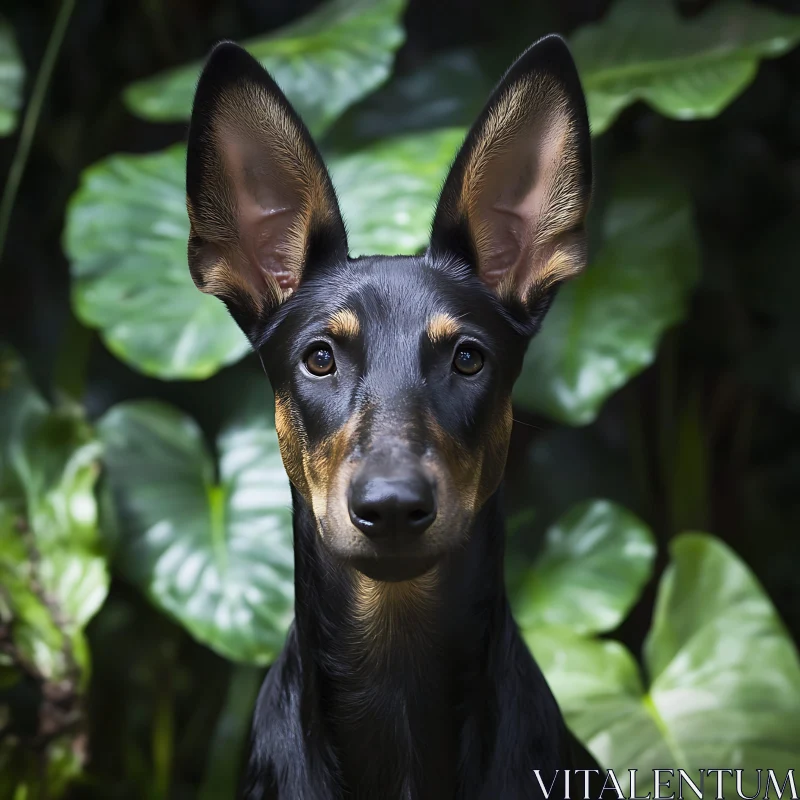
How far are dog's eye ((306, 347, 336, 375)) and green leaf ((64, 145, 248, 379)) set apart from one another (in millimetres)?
683

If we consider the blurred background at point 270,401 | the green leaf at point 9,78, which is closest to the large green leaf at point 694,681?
the blurred background at point 270,401

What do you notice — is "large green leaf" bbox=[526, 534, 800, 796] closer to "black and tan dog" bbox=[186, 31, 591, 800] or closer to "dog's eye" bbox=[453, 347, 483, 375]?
"black and tan dog" bbox=[186, 31, 591, 800]

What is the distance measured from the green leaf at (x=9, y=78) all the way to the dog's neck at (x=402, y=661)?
1253 mm

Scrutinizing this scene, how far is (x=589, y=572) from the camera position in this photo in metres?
1.91

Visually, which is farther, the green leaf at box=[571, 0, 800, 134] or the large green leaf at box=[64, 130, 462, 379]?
the green leaf at box=[571, 0, 800, 134]

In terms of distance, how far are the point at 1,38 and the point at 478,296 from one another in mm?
1420

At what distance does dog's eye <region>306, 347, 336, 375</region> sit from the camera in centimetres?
104

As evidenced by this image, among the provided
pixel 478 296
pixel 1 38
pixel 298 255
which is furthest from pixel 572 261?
pixel 1 38

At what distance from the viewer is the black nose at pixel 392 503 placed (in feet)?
2.84

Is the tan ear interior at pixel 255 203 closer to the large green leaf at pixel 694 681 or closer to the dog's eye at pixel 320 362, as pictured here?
the dog's eye at pixel 320 362

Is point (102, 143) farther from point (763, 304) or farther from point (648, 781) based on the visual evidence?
point (648, 781)

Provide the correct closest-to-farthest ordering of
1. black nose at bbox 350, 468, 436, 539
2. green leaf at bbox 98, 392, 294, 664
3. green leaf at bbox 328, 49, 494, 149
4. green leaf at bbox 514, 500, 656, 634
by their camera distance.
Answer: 1. black nose at bbox 350, 468, 436, 539
2. green leaf at bbox 98, 392, 294, 664
3. green leaf at bbox 514, 500, 656, 634
4. green leaf at bbox 328, 49, 494, 149

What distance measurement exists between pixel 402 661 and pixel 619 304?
112 centimetres

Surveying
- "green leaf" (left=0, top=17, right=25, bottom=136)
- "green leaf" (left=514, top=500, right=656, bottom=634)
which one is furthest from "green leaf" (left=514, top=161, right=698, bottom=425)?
"green leaf" (left=0, top=17, right=25, bottom=136)
